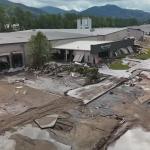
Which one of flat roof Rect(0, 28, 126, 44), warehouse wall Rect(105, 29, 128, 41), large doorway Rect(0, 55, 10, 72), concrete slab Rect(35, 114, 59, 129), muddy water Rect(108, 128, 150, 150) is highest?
flat roof Rect(0, 28, 126, 44)

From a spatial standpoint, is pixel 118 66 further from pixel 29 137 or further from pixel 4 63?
pixel 29 137

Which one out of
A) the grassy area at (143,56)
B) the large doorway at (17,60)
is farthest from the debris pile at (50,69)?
the grassy area at (143,56)

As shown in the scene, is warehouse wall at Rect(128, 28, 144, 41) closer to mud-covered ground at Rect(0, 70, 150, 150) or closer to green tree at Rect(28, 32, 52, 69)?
green tree at Rect(28, 32, 52, 69)

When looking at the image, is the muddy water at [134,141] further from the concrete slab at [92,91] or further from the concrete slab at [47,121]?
the concrete slab at [92,91]

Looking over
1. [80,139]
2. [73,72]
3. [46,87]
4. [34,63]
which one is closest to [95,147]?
[80,139]

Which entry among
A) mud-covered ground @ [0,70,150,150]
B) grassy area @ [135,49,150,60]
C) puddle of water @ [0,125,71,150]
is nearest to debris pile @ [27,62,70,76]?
mud-covered ground @ [0,70,150,150]

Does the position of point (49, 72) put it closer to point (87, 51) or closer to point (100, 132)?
point (87, 51)
